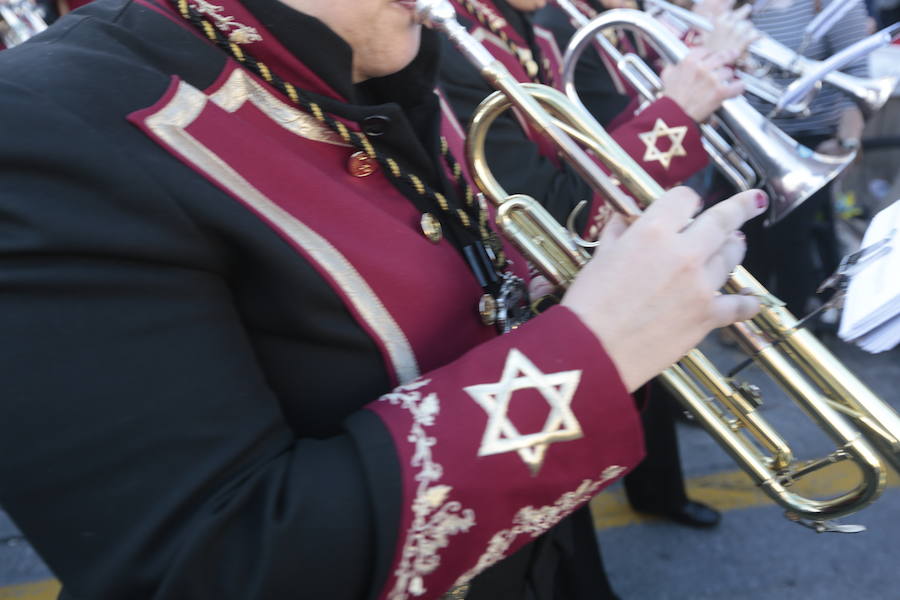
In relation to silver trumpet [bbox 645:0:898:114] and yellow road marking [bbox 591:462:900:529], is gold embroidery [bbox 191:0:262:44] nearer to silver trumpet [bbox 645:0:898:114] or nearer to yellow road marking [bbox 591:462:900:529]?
silver trumpet [bbox 645:0:898:114]

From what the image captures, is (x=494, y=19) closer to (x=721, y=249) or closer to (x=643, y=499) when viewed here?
(x=721, y=249)

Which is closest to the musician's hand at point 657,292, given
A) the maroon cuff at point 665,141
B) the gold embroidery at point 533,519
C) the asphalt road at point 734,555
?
the gold embroidery at point 533,519

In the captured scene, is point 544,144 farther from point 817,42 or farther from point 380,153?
point 817,42

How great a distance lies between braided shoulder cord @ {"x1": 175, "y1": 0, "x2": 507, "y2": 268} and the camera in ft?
2.73

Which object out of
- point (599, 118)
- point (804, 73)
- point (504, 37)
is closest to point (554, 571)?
point (504, 37)

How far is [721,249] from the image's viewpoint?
2.50 ft

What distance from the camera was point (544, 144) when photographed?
5.64 feet

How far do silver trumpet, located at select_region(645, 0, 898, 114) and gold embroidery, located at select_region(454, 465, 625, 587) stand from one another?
6.21 feet

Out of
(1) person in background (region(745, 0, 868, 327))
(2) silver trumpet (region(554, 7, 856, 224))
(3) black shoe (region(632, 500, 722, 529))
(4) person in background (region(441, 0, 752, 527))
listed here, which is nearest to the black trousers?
(4) person in background (region(441, 0, 752, 527))

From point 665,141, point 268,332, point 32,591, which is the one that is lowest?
point 32,591

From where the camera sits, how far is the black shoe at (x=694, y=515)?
7.62 feet

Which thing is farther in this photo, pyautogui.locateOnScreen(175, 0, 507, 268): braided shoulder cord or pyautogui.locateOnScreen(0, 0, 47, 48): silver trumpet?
pyautogui.locateOnScreen(0, 0, 47, 48): silver trumpet

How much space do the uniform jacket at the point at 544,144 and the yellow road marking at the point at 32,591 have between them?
6.52ft

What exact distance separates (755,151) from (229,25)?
1.61 metres
